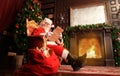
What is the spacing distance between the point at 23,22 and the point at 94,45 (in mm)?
2218

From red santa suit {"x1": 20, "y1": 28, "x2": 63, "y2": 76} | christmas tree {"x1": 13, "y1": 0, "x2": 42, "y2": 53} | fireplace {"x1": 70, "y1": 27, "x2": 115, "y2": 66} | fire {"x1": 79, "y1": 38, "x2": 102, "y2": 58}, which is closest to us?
red santa suit {"x1": 20, "y1": 28, "x2": 63, "y2": 76}

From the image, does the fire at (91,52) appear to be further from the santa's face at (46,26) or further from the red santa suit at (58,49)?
the santa's face at (46,26)

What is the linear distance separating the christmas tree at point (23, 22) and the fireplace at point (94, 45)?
1357 mm

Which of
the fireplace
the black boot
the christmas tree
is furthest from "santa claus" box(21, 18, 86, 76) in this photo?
the fireplace

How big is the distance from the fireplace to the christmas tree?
53.4 inches

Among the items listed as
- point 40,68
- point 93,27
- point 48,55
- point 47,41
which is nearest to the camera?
point 40,68

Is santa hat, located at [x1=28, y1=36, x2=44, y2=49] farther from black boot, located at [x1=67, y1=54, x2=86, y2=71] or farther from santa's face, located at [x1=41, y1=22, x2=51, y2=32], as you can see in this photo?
black boot, located at [x1=67, y1=54, x2=86, y2=71]

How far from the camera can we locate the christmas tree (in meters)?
3.95

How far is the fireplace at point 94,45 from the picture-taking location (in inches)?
160

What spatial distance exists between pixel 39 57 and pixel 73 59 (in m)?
0.53

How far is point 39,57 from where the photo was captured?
2.04 meters

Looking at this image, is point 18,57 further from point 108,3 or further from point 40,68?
point 108,3

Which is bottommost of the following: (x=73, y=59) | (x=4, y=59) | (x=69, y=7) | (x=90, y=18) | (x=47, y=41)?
(x=4, y=59)

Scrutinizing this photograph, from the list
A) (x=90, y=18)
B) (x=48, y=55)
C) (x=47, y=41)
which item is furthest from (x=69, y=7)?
(x=48, y=55)
